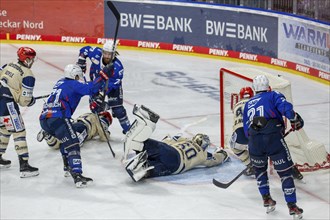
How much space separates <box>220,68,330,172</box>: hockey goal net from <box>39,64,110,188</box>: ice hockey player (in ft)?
5.73

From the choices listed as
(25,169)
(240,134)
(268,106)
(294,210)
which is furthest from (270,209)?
(25,169)

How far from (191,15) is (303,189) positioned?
8153 mm

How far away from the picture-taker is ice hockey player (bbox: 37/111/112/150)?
9.88 meters

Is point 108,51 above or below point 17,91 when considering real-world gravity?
above

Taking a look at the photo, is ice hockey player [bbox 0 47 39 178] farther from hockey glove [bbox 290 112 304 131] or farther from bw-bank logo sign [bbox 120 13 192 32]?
bw-bank logo sign [bbox 120 13 192 32]

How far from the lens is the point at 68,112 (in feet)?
28.3

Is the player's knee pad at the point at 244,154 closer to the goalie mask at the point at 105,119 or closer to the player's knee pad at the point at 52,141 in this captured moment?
the goalie mask at the point at 105,119

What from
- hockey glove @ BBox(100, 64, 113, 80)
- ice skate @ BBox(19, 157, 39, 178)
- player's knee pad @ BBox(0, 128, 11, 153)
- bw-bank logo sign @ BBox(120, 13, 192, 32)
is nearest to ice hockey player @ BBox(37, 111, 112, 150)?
player's knee pad @ BBox(0, 128, 11, 153)

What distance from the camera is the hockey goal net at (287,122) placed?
906 centimetres

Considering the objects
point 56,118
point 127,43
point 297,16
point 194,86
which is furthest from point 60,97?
point 127,43

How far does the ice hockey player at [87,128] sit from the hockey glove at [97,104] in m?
0.19

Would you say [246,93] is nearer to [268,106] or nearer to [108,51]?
[268,106]

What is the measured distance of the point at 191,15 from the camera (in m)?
16.2

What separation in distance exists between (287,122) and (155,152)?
1.59m
